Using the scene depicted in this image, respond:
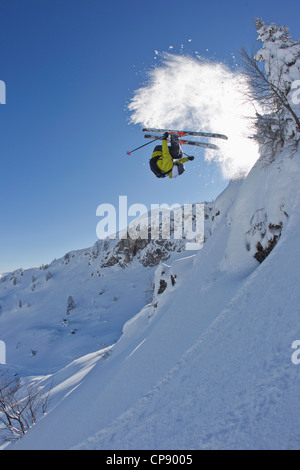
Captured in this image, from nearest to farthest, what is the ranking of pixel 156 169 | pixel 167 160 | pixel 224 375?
1. pixel 224 375
2. pixel 167 160
3. pixel 156 169

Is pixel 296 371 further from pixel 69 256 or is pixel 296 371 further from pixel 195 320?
pixel 69 256

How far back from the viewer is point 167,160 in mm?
8578

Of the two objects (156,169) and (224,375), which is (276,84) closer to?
(156,169)

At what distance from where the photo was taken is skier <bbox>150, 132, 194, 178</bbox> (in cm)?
836

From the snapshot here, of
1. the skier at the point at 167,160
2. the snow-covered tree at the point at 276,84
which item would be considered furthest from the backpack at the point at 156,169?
the snow-covered tree at the point at 276,84

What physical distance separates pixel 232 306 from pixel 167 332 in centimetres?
234

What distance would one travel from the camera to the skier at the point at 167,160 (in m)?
8.36

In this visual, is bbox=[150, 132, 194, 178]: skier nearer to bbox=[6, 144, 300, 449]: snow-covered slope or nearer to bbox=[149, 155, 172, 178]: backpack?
bbox=[149, 155, 172, 178]: backpack

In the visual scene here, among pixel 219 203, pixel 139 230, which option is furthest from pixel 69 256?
pixel 219 203

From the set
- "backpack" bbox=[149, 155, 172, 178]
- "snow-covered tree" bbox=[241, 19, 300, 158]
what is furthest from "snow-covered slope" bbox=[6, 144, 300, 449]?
"backpack" bbox=[149, 155, 172, 178]

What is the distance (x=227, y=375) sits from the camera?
264 centimetres

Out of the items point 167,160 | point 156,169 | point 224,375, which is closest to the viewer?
point 224,375

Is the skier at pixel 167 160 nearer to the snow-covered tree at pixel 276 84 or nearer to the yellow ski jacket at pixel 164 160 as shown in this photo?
the yellow ski jacket at pixel 164 160

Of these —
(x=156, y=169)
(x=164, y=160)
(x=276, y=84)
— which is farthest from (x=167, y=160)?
(x=276, y=84)
